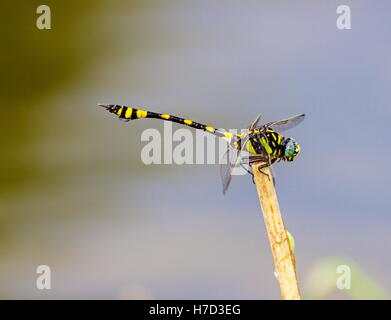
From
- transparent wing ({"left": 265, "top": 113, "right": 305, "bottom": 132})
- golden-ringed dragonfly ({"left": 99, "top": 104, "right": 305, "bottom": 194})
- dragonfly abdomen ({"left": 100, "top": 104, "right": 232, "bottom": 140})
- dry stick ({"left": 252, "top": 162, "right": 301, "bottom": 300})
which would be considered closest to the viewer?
dry stick ({"left": 252, "top": 162, "right": 301, "bottom": 300})

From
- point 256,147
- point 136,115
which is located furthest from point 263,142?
point 136,115

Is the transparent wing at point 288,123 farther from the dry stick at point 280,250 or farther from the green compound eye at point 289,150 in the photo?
the dry stick at point 280,250

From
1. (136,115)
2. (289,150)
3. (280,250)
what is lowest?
(280,250)

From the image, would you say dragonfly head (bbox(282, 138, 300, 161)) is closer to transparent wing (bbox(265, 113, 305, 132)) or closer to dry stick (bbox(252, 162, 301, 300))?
transparent wing (bbox(265, 113, 305, 132))

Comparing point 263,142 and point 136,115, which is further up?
point 136,115

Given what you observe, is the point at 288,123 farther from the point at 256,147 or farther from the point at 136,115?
the point at 136,115

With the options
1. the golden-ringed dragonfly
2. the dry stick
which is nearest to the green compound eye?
the golden-ringed dragonfly

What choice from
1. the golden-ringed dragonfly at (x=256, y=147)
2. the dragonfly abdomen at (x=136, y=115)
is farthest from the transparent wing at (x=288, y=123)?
the dragonfly abdomen at (x=136, y=115)

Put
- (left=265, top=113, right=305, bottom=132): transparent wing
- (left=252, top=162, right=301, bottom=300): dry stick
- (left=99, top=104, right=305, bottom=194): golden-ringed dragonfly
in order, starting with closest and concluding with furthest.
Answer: (left=252, top=162, right=301, bottom=300): dry stick < (left=99, top=104, right=305, bottom=194): golden-ringed dragonfly < (left=265, top=113, right=305, bottom=132): transparent wing

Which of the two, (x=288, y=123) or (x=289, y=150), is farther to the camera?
(x=288, y=123)

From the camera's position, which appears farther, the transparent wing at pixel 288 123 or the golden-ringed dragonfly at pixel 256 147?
the transparent wing at pixel 288 123
